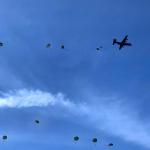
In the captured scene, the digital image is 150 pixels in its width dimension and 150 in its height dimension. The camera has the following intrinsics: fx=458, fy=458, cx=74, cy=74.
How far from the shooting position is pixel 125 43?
14162 cm
